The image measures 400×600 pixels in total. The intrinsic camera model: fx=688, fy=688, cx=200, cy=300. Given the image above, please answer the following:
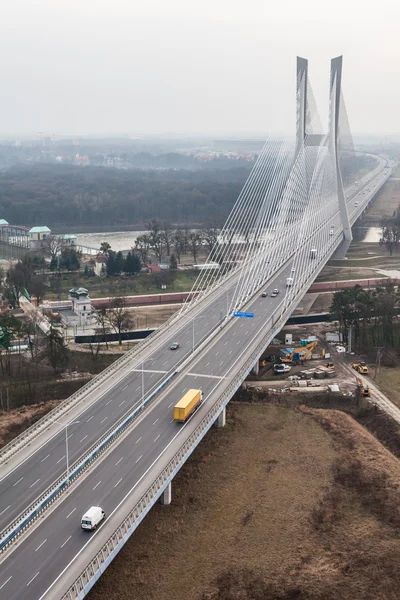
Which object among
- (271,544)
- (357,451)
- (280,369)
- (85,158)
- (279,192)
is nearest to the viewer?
(271,544)

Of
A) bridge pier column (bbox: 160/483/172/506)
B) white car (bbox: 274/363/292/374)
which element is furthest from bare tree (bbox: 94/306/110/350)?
bridge pier column (bbox: 160/483/172/506)

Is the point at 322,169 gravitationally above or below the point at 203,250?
above

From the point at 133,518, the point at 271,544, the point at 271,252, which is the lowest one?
the point at 271,544

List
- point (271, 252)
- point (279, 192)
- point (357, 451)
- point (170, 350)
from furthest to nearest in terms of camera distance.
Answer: point (279, 192) < point (271, 252) < point (170, 350) < point (357, 451)

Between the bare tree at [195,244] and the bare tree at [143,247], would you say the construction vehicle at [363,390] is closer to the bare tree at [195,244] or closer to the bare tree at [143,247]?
the bare tree at [195,244]

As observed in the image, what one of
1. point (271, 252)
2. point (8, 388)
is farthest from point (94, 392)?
point (271, 252)

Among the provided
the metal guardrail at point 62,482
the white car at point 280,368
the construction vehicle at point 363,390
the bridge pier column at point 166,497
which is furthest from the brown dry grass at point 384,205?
the bridge pier column at point 166,497

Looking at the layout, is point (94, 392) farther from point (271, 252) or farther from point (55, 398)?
point (271, 252)

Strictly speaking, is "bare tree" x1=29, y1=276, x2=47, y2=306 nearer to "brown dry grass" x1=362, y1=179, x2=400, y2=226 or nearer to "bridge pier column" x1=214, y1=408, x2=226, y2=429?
"bridge pier column" x1=214, y1=408, x2=226, y2=429
